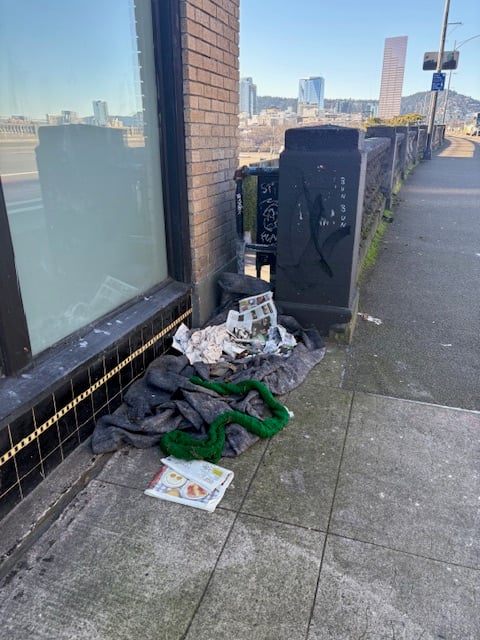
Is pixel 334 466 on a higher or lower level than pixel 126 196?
lower

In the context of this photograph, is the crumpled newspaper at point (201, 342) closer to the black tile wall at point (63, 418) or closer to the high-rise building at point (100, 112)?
the black tile wall at point (63, 418)

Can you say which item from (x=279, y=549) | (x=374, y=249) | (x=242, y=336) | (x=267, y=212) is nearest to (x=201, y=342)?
(x=242, y=336)

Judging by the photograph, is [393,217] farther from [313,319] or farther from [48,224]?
[48,224]

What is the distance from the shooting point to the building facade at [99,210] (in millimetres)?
2549

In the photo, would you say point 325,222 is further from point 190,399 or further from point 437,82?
point 437,82

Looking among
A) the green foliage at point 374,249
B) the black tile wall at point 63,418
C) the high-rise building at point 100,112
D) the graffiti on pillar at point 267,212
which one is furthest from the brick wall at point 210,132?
the green foliage at point 374,249

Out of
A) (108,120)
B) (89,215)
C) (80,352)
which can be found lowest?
(80,352)

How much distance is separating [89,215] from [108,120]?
25.8 inches

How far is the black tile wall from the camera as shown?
7.88 feet

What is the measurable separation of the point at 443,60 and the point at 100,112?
22203 millimetres

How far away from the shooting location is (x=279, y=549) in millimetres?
2289

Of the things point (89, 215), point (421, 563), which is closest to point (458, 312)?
point (421, 563)

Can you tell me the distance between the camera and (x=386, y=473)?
2.79 metres

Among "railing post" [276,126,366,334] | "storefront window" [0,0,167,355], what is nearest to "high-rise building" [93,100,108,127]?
"storefront window" [0,0,167,355]
